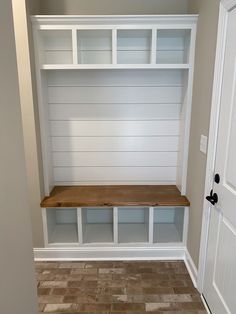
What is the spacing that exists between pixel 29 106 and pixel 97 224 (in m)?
1.52

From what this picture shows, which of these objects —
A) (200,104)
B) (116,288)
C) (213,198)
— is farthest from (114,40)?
(116,288)

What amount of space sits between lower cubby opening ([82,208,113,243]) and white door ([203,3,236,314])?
119 centimetres

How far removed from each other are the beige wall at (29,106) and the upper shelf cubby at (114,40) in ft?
0.44

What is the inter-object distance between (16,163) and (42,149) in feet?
4.49

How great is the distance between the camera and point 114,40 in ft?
7.48

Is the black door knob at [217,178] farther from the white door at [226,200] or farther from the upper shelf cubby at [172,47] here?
the upper shelf cubby at [172,47]

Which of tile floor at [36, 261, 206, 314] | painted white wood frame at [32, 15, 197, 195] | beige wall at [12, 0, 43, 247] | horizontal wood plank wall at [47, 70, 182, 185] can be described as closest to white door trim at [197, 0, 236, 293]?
tile floor at [36, 261, 206, 314]

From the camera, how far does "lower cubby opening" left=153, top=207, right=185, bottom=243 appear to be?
8.77 ft

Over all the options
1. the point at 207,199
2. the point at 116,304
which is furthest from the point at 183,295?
the point at 207,199

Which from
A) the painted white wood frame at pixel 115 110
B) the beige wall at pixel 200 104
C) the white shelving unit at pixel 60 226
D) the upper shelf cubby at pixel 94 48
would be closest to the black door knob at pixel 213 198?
the beige wall at pixel 200 104

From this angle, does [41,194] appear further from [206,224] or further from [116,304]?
[206,224]

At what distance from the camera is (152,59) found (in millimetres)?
2314

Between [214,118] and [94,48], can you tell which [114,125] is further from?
[214,118]

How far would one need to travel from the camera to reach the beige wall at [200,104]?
1.91 m
